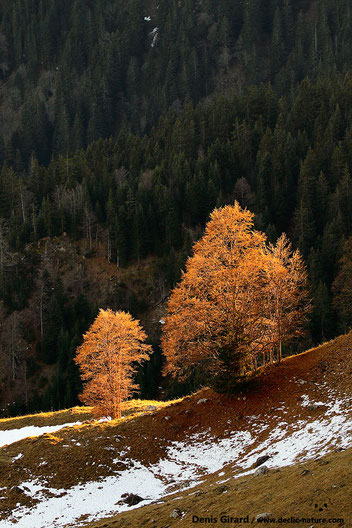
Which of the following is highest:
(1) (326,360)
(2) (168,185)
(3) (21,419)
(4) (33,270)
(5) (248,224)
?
(2) (168,185)

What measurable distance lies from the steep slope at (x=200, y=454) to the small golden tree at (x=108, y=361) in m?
5.65

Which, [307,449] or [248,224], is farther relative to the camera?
[248,224]

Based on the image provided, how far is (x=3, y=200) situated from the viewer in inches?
4744

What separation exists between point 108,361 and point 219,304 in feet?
41.2

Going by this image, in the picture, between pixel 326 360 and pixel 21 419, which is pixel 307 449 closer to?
pixel 326 360

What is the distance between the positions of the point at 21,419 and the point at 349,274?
40.8 m

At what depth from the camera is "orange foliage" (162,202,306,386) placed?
27828 millimetres

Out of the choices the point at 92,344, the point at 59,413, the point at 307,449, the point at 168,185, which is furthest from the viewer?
the point at 168,185

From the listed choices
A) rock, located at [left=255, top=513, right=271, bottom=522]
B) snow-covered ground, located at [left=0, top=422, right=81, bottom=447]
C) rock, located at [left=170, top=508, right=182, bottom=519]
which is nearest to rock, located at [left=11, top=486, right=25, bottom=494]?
rock, located at [left=170, top=508, right=182, bottom=519]

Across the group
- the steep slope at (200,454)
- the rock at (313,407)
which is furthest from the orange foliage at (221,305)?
the rock at (313,407)

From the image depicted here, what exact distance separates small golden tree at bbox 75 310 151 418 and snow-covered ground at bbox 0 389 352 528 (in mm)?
11755

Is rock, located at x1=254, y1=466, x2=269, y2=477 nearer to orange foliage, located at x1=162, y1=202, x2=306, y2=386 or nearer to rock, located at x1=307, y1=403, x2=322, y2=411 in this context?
rock, located at x1=307, y1=403, x2=322, y2=411

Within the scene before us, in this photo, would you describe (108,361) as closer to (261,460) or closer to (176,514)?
(261,460)

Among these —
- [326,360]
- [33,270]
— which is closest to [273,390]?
[326,360]
